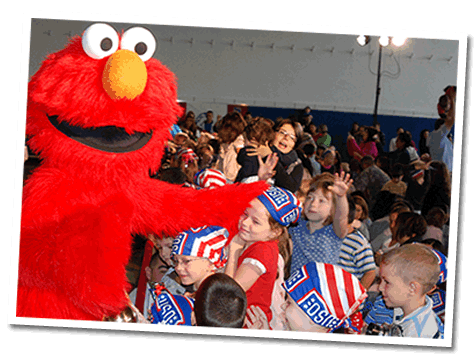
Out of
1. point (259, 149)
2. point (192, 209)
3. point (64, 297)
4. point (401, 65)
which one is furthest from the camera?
point (401, 65)

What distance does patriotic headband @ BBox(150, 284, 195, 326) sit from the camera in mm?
1422

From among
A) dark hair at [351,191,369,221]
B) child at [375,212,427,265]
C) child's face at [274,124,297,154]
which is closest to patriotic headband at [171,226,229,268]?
child at [375,212,427,265]

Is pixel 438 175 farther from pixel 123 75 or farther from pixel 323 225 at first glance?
pixel 123 75

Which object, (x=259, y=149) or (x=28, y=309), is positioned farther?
(x=259, y=149)

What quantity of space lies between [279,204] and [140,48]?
68 centimetres

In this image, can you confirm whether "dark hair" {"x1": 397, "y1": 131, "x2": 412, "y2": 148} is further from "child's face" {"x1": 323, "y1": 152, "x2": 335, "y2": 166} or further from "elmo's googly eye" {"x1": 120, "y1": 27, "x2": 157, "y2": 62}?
"elmo's googly eye" {"x1": 120, "y1": 27, "x2": 157, "y2": 62}

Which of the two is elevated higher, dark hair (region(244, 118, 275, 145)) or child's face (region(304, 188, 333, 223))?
dark hair (region(244, 118, 275, 145))

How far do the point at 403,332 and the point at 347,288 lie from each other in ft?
0.73

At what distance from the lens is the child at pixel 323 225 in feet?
6.57

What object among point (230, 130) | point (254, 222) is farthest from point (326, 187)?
point (230, 130)

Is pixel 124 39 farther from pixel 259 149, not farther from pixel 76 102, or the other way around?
pixel 259 149

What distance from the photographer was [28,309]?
1345mm

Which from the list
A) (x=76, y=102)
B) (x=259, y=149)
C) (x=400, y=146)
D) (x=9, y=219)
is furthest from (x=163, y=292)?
(x=400, y=146)

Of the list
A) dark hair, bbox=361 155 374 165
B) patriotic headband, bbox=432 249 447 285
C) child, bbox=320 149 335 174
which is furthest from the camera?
child, bbox=320 149 335 174
